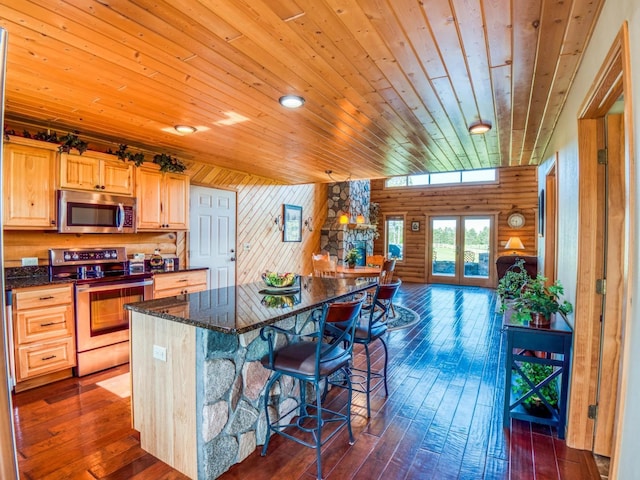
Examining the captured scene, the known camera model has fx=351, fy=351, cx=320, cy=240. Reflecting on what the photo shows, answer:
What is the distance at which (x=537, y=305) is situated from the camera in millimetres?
2578

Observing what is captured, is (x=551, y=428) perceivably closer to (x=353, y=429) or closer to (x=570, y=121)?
(x=353, y=429)

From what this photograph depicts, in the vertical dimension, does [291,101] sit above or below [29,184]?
above

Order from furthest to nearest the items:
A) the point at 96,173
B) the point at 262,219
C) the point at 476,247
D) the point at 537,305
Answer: the point at 476,247 < the point at 262,219 < the point at 96,173 < the point at 537,305

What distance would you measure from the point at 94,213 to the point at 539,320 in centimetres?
428

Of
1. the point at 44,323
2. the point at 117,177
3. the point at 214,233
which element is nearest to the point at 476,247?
the point at 214,233

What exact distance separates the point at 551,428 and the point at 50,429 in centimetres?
357

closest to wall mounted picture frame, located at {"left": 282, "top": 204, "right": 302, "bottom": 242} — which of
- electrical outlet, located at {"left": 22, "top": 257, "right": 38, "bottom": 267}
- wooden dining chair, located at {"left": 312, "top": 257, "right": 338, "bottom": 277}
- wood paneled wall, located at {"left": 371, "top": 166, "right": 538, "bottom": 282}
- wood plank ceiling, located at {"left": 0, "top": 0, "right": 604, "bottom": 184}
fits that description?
wooden dining chair, located at {"left": 312, "top": 257, "right": 338, "bottom": 277}

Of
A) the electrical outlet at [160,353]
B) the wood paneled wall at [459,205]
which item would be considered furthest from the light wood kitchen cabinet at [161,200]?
the wood paneled wall at [459,205]

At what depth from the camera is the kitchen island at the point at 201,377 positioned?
1.92 m

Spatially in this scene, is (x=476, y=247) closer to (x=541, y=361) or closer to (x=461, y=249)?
(x=461, y=249)

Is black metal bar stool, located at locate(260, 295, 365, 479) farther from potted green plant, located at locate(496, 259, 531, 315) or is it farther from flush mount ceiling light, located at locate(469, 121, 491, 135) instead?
flush mount ceiling light, located at locate(469, 121, 491, 135)

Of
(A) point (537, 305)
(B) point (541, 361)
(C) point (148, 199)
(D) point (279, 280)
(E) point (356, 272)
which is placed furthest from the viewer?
(E) point (356, 272)

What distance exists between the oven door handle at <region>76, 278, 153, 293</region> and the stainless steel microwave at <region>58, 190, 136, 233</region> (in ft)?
1.96

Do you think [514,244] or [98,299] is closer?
[98,299]
